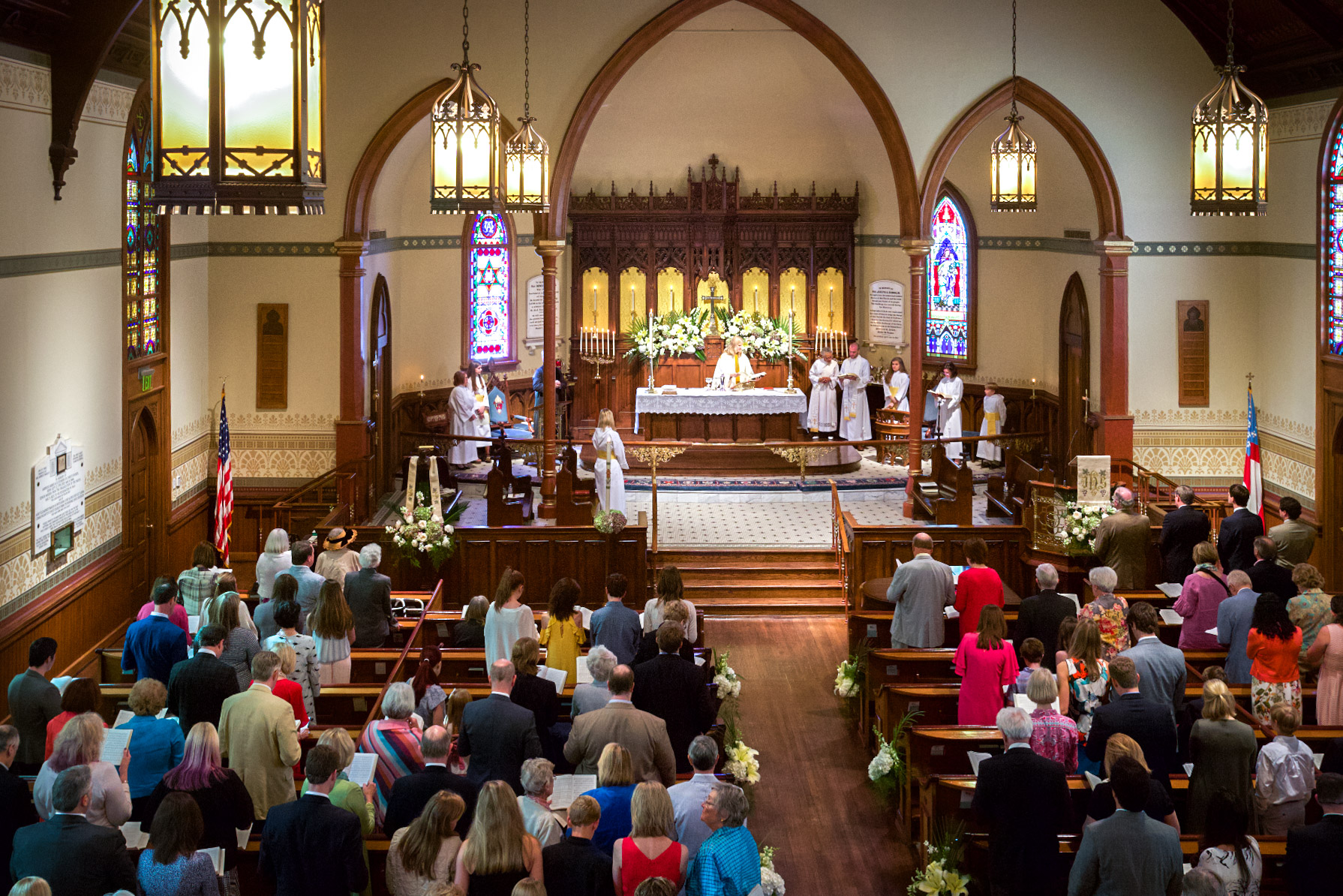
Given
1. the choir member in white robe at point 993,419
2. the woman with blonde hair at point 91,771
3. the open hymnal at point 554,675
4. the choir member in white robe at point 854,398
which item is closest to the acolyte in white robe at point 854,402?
the choir member in white robe at point 854,398

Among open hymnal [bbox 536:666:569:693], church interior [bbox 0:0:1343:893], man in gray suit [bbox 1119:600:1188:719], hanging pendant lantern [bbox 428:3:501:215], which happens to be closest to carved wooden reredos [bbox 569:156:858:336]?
church interior [bbox 0:0:1343:893]

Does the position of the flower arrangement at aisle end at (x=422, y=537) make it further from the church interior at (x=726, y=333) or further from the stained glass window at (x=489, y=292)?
the stained glass window at (x=489, y=292)

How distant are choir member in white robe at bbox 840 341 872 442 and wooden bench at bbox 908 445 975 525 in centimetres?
277

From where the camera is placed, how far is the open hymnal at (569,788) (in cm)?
704

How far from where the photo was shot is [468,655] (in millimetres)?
10039

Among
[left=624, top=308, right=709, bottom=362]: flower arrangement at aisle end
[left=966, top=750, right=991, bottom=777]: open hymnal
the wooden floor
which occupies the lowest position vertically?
the wooden floor

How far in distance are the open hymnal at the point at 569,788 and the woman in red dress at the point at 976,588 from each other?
13.2 ft

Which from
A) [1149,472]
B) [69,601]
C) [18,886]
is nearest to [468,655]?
[69,601]

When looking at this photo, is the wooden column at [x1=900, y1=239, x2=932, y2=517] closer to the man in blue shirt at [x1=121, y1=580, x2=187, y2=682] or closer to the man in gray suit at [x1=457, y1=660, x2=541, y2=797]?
the man in blue shirt at [x1=121, y1=580, x2=187, y2=682]

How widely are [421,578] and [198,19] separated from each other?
959 cm

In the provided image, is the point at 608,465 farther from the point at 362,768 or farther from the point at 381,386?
the point at 362,768

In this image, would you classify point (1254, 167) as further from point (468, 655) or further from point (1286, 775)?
point (468, 655)

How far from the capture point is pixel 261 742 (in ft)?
23.4

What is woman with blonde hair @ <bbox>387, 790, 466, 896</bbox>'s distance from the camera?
19.0 ft
